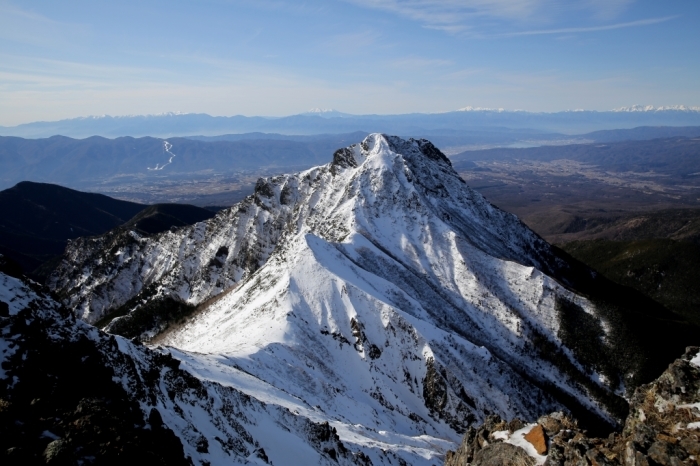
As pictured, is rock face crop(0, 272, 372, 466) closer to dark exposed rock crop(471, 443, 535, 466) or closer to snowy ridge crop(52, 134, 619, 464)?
snowy ridge crop(52, 134, 619, 464)

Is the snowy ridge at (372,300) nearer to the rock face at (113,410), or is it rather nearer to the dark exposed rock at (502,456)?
the rock face at (113,410)

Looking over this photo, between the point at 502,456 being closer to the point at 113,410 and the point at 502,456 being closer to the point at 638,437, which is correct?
the point at 638,437

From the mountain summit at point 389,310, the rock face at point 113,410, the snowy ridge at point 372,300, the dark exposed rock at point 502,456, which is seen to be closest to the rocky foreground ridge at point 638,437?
the dark exposed rock at point 502,456

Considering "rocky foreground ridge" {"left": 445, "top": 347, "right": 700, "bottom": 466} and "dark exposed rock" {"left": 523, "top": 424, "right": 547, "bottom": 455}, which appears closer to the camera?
"rocky foreground ridge" {"left": 445, "top": 347, "right": 700, "bottom": 466}

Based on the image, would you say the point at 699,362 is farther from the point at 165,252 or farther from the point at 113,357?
the point at 165,252

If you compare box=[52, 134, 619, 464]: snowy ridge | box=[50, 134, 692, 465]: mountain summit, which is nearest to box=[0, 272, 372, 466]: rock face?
box=[50, 134, 692, 465]: mountain summit

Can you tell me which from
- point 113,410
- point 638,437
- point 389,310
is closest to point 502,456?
point 638,437

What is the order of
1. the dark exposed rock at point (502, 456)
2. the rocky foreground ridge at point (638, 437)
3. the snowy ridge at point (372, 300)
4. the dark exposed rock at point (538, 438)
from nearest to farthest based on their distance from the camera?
1. the rocky foreground ridge at point (638, 437)
2. the dark exposed rock at point (538, 438)
3. the dark exposed rock at point (502, 456)
4. the snowy ridge at point (372, 300)
